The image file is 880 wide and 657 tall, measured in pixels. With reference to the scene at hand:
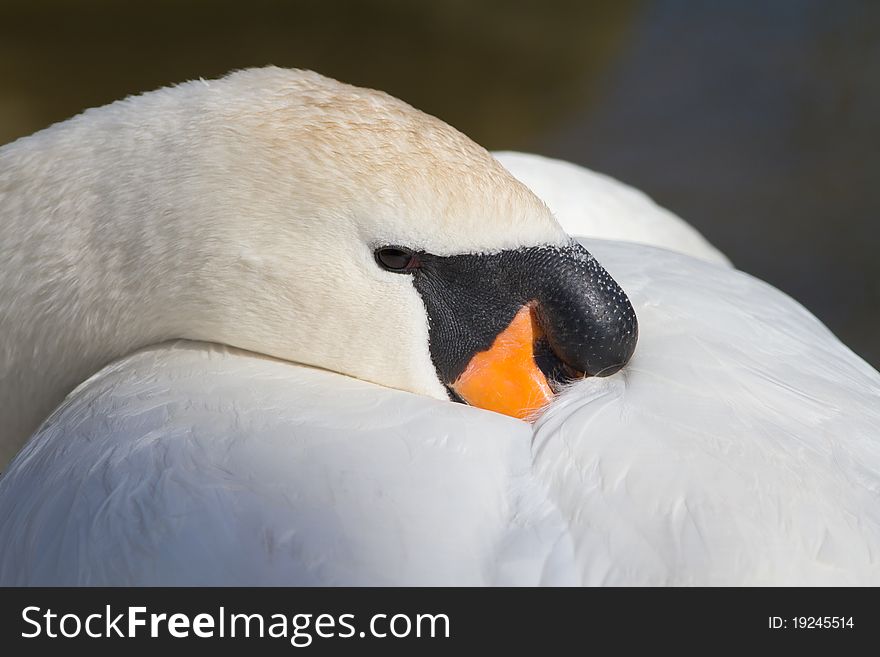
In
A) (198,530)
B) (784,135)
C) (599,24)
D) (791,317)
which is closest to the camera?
(198,530)

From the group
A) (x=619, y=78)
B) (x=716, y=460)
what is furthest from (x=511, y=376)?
(x=619, y=78)

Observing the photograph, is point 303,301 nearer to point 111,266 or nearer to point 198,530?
point 111,266

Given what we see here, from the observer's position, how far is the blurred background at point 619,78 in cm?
486

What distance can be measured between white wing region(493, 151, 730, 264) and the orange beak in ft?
3.07

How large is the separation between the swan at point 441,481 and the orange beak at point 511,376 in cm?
5

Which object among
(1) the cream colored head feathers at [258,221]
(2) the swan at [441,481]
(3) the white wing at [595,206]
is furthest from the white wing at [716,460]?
(3) the white wing at [595,206]

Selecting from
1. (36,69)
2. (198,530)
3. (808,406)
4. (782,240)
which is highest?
(808,406)

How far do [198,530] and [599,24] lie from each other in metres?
5.17

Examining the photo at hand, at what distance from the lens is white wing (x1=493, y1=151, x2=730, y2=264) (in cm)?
274

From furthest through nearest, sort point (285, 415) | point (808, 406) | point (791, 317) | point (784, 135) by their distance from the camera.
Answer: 1. point (784, 135)
2. point (791, 317)
3. point (808, 406)
4. point (285, 415)

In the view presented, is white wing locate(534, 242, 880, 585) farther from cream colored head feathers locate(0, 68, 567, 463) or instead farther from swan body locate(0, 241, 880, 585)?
cream colored head feathers locate(0, 68, 567, 463)

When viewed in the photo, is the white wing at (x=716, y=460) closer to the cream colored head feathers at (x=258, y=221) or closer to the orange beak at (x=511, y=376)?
the orange beak at (x=511, y=376)
